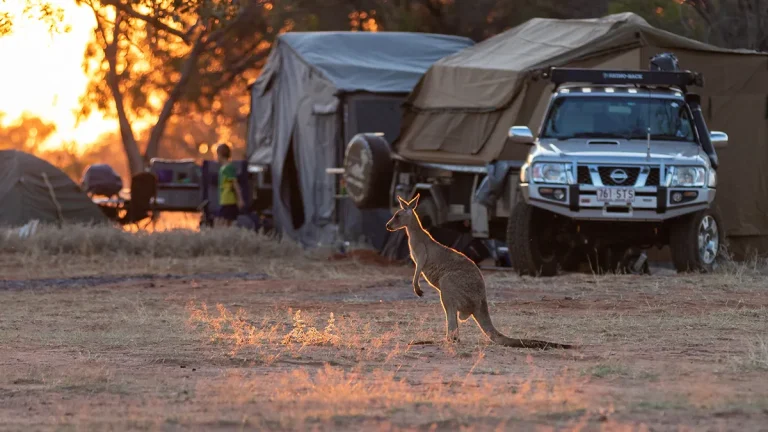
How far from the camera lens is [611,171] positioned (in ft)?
52.7

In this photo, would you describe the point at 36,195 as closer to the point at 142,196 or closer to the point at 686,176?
the point at 142,196

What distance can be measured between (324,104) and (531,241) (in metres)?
7.40

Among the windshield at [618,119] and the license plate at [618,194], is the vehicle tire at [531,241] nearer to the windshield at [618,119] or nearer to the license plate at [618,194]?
the windshield at [618,119]

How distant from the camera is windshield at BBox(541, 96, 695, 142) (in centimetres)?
1695

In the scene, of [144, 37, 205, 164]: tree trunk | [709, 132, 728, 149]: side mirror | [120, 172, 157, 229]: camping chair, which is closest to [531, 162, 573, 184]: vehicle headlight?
[709, 132, 728, 149]: side mirror

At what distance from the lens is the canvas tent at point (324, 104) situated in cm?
2305

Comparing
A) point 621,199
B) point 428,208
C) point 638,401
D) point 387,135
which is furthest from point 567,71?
point 638,401

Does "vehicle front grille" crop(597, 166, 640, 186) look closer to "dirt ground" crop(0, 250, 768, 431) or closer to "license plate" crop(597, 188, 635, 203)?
"license plate" crop(597, 188, 635, 203)

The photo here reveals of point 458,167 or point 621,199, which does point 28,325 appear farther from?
point 458,167

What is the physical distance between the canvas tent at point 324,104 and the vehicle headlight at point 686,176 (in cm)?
710

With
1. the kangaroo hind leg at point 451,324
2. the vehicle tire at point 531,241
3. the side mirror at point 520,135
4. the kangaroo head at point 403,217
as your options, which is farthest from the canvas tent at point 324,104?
the kangaroo hind leg at point 451,324

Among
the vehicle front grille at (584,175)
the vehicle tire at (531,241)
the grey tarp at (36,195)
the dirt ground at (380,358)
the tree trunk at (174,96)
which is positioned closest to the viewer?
the dirt ground at (380,358)

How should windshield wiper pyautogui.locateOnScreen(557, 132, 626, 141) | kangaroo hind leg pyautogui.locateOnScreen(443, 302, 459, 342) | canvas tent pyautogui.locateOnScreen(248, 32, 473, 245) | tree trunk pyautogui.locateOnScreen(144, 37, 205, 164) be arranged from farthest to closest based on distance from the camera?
tree trunk pyautogui.locateOnScreen(144, 37, 205, 164), canvas tent pyautogui.locateOnScreen(248, 32, 473, 245), windshield wiper pyautogui.locateOnScreen(557, 132, 626, 141), kangaroo hind leg pyautogui.locateOnScreen(443, 302, 459, 342)

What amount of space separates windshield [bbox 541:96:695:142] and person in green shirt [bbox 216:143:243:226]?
784 centimetres
